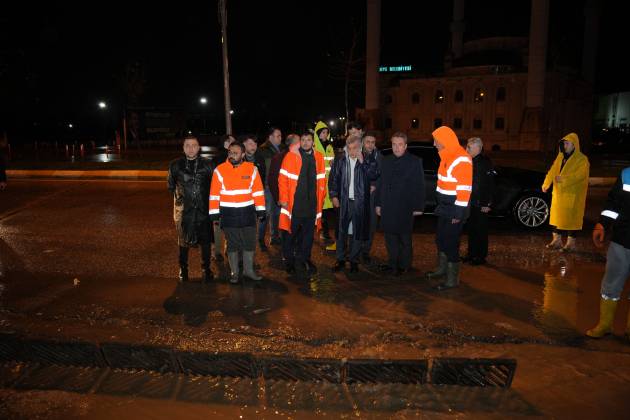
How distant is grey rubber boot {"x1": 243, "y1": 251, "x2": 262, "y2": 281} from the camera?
244 inches

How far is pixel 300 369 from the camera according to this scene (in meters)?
3.98

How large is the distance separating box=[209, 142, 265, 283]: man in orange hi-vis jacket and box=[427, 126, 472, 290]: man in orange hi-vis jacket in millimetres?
2205

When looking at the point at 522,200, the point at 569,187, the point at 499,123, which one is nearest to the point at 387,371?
the point at 569,187

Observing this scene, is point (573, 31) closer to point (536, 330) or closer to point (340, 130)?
point (340, 130)

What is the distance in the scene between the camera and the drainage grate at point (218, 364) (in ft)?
13.2

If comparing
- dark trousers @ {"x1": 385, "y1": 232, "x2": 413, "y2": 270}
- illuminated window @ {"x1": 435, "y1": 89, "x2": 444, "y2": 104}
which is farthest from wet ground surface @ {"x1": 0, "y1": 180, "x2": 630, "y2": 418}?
illuminated window @ {"x1": 435, "y1": 89, "x2": 444, "y2": 104}

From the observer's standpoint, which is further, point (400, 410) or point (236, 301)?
point (236, 301)

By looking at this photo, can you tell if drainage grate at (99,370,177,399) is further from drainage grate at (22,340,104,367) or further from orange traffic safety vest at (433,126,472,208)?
orange traffic safety vest at (433,126,472,208)

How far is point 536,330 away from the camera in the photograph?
4820 mm

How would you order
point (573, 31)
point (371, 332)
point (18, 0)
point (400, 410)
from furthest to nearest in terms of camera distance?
point (573, 31), point (18, 0), point (371, 332), point (400, 410)

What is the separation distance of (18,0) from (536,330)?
132ft

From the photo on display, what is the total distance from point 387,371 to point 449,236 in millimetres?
2495

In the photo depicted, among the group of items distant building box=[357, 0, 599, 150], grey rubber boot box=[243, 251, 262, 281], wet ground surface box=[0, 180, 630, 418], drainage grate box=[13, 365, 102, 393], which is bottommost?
drainage grate box=[13, 365, 102, 393]

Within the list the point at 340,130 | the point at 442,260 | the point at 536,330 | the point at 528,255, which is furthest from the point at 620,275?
the point at 340,130
